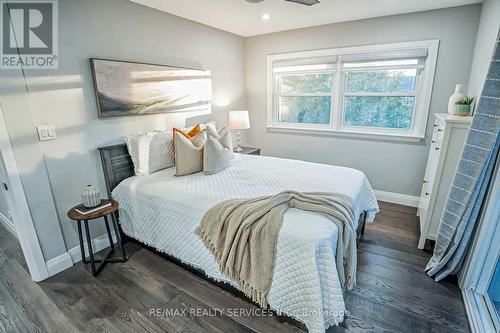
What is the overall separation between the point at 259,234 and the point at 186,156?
1247 millimetres

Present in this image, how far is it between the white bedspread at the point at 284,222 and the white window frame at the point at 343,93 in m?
1.29

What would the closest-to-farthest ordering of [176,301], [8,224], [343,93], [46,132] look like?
[176,301] < [46,132] < [8,224] < [343,93]

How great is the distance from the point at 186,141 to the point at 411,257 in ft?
7.89

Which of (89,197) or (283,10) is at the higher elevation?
(283,10)

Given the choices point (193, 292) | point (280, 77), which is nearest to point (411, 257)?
point (193, 292)

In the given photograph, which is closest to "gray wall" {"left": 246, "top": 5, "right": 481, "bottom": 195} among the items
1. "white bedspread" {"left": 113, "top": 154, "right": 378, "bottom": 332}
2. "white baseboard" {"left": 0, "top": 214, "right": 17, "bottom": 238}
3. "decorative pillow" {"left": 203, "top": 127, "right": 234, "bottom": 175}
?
"white bedspread" {"left": 113, "top": 154, "right": 378, "bottom": 332}

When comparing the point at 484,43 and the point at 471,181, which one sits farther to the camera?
the point at 484,43

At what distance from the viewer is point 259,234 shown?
1544 millimetres

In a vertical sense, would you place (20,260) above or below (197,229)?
below

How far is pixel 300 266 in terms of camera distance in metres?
1.42

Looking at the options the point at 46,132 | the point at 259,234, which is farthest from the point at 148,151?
the point at 259,234

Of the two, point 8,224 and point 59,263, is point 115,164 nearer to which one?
point 59,263

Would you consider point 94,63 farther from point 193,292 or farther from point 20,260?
point 193,292

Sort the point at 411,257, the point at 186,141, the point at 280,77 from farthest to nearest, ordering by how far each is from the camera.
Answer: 1. the point at 280,77
2. the point at 186,141
3. the point at 411,257
